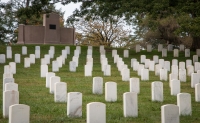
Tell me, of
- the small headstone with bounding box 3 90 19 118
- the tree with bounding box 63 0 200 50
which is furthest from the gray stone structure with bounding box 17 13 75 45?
the small headstone with bounding box 3 90 19 118

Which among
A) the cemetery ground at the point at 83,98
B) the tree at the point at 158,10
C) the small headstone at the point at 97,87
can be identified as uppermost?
the tree at the point at 158,10

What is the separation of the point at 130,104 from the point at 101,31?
1556 inches

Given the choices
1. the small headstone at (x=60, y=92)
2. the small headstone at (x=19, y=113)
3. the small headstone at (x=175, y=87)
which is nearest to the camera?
the small headstone at (x=19, y=113)

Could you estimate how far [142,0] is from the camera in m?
24.0

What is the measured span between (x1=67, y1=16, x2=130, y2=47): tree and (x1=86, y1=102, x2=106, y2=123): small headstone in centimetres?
3999

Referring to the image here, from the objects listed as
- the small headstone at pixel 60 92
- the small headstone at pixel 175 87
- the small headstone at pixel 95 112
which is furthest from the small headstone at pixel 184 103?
the small headstone at pixel 60 92

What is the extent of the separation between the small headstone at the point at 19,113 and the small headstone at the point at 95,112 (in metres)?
1.17

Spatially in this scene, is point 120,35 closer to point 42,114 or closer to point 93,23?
point 93,23

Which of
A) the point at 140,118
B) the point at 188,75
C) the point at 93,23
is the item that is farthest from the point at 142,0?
the point at 93,23

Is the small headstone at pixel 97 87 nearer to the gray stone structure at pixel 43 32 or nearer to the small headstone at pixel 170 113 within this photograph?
the small headstone at pixel 170 113

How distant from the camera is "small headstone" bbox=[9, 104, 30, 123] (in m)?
7.18

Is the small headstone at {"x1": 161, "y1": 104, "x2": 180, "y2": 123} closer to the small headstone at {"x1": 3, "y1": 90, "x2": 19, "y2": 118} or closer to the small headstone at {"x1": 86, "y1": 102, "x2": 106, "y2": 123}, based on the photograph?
the small headstone at {"x1": 86, "y1": 102, "x2": 106, "y2": 123}

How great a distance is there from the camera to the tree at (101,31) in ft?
156

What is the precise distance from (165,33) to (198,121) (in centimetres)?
2871
